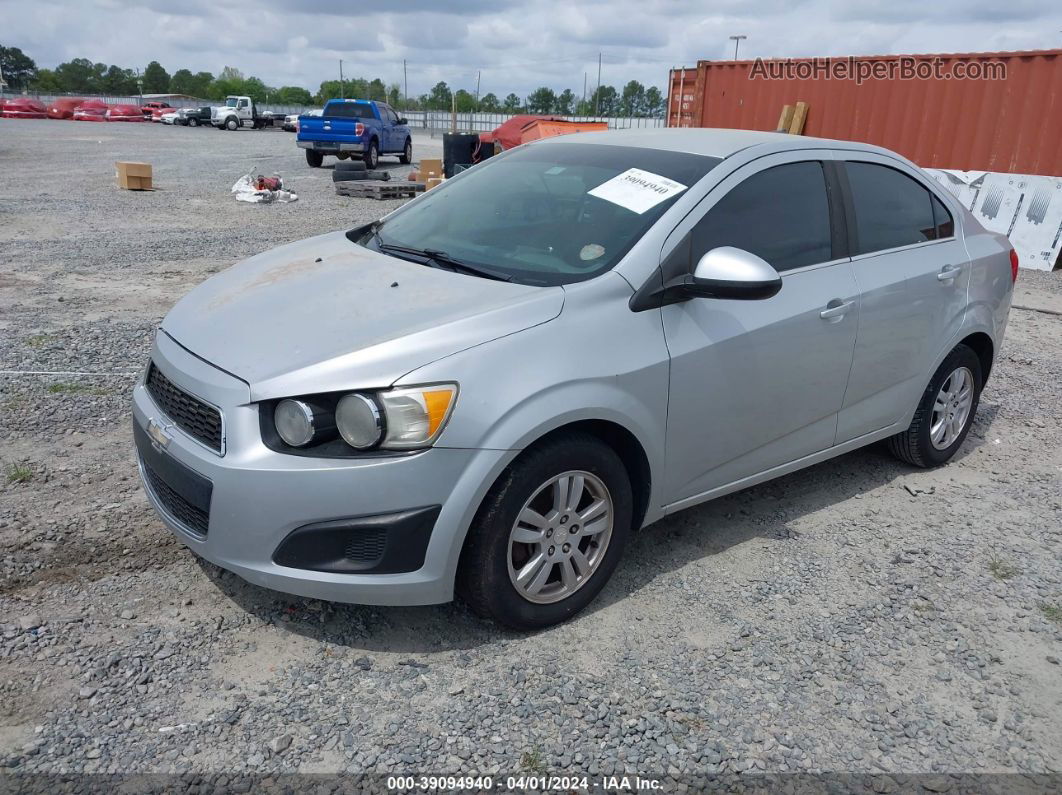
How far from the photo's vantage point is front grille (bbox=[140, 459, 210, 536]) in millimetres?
2768

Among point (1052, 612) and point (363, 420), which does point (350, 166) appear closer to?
point (363, 420)

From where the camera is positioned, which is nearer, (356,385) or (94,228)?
(356,385)

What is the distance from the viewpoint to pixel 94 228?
11.5 m

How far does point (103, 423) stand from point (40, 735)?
2561 millimetres

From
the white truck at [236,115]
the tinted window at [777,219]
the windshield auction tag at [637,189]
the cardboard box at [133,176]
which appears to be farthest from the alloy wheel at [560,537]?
the white truck at [236,115]

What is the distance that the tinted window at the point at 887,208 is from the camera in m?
3.96

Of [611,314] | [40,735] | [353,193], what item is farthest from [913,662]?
[353,193]

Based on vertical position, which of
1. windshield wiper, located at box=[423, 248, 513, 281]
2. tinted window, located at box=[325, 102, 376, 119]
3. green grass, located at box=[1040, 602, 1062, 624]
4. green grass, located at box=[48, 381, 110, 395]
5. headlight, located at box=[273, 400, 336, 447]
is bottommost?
green grass, located at box=[1040, 602, 1062, 624]

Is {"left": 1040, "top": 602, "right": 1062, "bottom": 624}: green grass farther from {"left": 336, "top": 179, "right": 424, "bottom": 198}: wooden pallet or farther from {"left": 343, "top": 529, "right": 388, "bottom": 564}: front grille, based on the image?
{"left": 336, "top": 179, "right": 424, "bottom": 198}: wooden pallet

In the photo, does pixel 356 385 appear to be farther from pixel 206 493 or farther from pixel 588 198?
pixel 588 198

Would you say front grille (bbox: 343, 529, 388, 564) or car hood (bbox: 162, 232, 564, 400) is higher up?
car hood (bbox: 162, 232, 564, 400)

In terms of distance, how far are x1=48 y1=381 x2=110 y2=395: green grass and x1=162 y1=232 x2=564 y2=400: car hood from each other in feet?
6.72

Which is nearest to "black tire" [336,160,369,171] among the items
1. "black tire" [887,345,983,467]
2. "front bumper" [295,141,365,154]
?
"front bumper" [295,141,365,154]

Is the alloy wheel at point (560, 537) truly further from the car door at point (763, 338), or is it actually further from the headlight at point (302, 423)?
the headlight at point (302, 423)
